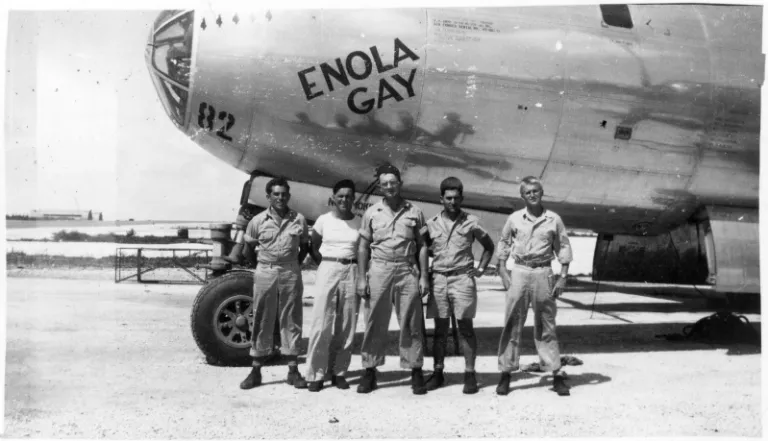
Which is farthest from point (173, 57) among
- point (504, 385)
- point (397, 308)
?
point (504, 385)

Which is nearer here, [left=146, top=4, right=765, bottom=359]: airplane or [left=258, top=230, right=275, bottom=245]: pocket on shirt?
[left=258, top=230, right=275, bottom=245]: pocket on shirt

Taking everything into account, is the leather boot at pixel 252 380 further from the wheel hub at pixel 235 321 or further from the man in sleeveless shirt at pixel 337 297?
the wheel hub at pixel 235 321

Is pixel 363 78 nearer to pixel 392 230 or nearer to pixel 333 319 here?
pixel 392 230

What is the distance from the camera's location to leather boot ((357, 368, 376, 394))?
4.95 metres

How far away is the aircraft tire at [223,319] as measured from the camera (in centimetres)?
561

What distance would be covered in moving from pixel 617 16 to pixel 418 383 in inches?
148

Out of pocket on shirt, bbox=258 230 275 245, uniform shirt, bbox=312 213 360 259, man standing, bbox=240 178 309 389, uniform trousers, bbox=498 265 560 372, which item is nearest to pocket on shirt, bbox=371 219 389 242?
uniform shirt, bbox=312 213 360 259

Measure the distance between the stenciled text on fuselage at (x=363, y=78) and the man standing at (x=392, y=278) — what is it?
0.81 metres

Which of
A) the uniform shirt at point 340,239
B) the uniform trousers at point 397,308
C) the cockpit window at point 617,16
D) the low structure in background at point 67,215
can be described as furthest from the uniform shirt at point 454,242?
the low structure in background at point 67,215

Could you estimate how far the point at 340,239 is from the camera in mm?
5102

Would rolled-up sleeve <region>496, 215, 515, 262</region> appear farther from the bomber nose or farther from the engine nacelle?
the bomber nose

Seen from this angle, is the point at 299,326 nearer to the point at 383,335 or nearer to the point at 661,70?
the point at 383,335

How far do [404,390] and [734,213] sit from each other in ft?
12.9

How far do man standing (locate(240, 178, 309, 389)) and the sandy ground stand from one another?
0.29 meters
